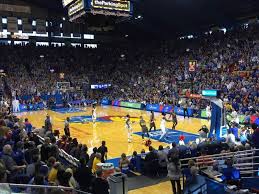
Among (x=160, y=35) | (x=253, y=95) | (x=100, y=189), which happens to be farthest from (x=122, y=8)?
(x=160, y=35)

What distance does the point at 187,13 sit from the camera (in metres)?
35.3

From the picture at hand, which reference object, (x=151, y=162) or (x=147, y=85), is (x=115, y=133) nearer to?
(x=151, y=162)

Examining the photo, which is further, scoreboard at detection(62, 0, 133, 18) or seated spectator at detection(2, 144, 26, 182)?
scoreboard at detection(62, 0, 133, 18)

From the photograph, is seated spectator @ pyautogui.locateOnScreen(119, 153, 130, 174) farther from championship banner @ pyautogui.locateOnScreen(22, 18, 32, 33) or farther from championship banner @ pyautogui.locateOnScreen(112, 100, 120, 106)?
championship banner @ pyautogui.locateOnScreen(22, 18, 32, 33)

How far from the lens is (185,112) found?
31203mm

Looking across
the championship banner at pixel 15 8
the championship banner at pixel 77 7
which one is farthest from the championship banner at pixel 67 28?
the championship banner at pixel 77 7

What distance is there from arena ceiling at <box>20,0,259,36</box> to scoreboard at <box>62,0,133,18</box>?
1422cm

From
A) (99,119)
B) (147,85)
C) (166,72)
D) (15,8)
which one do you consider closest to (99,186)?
(99,119)

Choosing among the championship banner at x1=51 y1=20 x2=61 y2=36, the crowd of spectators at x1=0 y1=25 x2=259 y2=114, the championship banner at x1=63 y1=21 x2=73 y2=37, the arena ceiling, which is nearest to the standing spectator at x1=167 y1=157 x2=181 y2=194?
the crowd of spectators at x1=0 y1=25 x2=259 y2=114

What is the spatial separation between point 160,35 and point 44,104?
1933 centimetres

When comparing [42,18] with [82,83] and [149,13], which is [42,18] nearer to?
[82,83]

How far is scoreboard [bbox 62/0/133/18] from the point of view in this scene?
16.7 m

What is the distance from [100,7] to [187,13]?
2037 cm

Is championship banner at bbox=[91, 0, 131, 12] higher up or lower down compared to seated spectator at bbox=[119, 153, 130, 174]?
higher up
